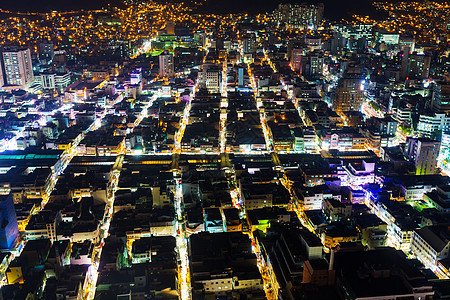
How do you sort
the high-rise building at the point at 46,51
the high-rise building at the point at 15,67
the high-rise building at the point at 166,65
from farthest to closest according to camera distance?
1. the high-rise building at the point at 46,51
2. the high-rise building at the point at 166,65
3. the high-rise building at the point at 15,67

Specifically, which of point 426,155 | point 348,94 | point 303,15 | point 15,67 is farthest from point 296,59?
point 15,67

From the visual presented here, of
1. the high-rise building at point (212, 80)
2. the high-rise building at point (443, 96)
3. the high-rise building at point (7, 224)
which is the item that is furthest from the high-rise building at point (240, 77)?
the high-rise building at point (7, 224)

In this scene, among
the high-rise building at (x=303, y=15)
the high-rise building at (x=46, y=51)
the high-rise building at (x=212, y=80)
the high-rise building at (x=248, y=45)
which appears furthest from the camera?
the high-rise building at (x=303, y=15)

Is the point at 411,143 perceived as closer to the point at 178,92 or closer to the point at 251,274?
the point at 251,274

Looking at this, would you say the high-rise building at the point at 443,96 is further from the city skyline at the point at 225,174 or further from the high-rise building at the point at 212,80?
the high-rise building at the point at 212,80

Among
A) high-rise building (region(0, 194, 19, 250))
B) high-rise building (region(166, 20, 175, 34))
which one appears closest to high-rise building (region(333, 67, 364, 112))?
high-rise building (region(0, 194, 19, 250))

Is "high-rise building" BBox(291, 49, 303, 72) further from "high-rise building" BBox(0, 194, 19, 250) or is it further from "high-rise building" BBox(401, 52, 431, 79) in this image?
"high-rise building" BBox(0, 194, 19, 250)
